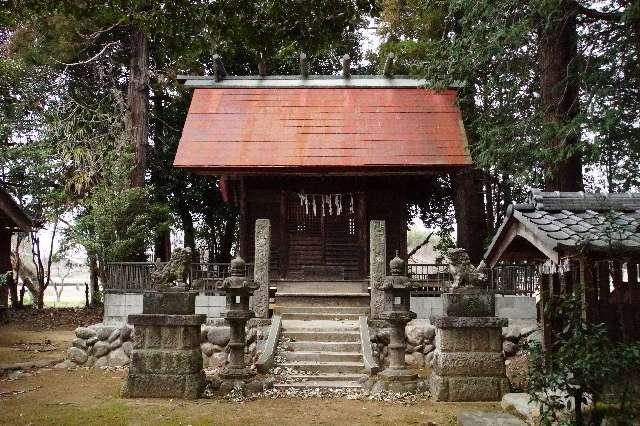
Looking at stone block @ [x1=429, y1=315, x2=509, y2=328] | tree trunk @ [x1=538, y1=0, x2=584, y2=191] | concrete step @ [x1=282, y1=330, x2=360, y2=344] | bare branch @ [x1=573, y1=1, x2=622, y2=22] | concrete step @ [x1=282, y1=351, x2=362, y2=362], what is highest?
bare branch @ [x1=573, y1=1, x2=622, y2=22]

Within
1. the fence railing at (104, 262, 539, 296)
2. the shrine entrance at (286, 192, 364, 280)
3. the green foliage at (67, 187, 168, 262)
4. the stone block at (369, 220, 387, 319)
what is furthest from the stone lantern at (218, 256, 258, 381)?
the green foliage at (67, 187, 168, 262)

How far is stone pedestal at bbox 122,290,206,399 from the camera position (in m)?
8.81

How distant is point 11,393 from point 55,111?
12.9 meters

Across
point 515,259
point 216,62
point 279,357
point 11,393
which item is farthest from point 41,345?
point 515,259

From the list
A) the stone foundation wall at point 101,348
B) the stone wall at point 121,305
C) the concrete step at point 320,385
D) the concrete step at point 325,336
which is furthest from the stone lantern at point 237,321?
the stone foundation wall at point 101,348

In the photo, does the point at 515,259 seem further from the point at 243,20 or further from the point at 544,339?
the point at 243,20

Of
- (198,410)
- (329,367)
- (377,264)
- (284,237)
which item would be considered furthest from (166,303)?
(284,237)

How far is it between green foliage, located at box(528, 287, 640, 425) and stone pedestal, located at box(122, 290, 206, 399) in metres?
5.19

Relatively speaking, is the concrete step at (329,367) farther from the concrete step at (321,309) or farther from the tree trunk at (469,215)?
the tree trunk at (469,215)

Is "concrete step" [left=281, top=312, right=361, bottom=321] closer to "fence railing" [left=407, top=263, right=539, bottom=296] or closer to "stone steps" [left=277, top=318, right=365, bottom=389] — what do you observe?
"stone steps" [left=277, top=318, right=365, bottom=389]

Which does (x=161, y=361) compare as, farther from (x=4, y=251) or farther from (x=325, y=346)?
(x=4, y=251)

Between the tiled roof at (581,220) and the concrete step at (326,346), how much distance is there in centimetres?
478

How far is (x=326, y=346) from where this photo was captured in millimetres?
11266

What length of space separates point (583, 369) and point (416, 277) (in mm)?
9793
